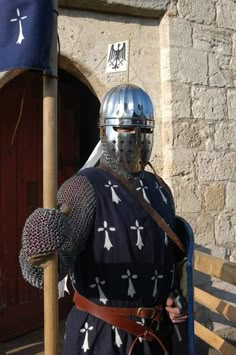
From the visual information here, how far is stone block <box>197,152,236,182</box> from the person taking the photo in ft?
12.9

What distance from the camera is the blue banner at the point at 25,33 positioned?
1775 millimetres

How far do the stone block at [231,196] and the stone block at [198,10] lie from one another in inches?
52.7

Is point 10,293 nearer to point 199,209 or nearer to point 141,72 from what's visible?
point 199,209

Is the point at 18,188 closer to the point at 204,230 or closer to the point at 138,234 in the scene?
the point at 204,230

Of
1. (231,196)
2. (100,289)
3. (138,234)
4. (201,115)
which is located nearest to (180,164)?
(201,115)

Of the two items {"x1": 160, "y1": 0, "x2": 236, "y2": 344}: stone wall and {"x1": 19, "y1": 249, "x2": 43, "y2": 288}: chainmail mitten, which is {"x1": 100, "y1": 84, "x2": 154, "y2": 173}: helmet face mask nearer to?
{"x1": 19, "y1": 249, "x2": 43, "y2": 288}: chainmail mitten

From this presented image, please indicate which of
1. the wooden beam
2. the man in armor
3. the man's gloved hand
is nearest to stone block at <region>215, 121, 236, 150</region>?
the wooden beam

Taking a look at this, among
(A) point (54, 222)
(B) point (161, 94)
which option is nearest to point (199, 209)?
(B) point (161, 94)

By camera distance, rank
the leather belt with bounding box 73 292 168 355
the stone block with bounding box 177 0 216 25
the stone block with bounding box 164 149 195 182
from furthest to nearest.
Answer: the stone block with bounding box 177 0 216 25 → the stone block with bounding box 164 149 195 182 → the leather belt with bounding box 73 292 168 355

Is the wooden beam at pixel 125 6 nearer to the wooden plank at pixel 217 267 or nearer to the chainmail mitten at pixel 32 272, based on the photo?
the wooden plank at pixel 217 267

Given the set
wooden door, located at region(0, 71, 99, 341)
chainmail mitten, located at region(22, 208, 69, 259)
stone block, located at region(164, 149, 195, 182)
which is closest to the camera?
chainmail mitten, located at region(22, 208, 69, 259)

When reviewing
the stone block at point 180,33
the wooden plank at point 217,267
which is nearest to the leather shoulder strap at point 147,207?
the wooden plank at point 217,267

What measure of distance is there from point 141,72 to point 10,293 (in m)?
2.15

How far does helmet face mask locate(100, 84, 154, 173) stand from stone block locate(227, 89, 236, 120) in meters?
2.24
